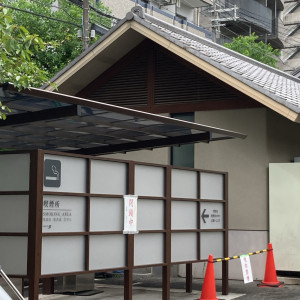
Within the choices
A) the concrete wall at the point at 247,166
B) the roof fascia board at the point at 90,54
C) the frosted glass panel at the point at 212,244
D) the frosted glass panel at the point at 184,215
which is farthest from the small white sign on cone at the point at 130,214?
the roof fascia board at the point at 90,54

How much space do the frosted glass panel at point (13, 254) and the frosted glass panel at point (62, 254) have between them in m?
0.33

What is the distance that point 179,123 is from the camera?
1386 centimetres

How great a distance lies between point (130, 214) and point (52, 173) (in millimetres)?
2274

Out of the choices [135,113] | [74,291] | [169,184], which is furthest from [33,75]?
[74,291]

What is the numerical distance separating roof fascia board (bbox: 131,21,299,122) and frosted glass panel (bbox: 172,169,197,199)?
2.67 metres

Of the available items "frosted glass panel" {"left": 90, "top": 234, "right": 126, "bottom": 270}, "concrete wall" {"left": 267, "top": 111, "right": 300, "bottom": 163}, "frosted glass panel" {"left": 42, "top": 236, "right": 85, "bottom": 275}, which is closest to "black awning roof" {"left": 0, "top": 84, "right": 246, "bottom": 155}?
"frosted glass panel" {"left": 42, "top": 236, "right": 85, "bottom": 275}

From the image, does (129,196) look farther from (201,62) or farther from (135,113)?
(201,62)

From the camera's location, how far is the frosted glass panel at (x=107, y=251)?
13.0 metres

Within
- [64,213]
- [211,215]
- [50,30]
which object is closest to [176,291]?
[211,215]

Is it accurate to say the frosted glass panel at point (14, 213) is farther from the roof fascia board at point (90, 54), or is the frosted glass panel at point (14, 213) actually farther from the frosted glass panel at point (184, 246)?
the roof fascia board at point (90, 54)

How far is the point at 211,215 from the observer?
16.5 m

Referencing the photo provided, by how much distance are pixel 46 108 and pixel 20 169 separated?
1199 millimetres

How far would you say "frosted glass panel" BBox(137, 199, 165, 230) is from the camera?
14273 millimetres

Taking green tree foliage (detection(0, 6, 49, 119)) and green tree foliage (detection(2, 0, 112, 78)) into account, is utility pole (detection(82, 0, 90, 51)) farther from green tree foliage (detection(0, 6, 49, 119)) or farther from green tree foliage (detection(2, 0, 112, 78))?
green tree foliage (detection(0, 6, 49, 119))
